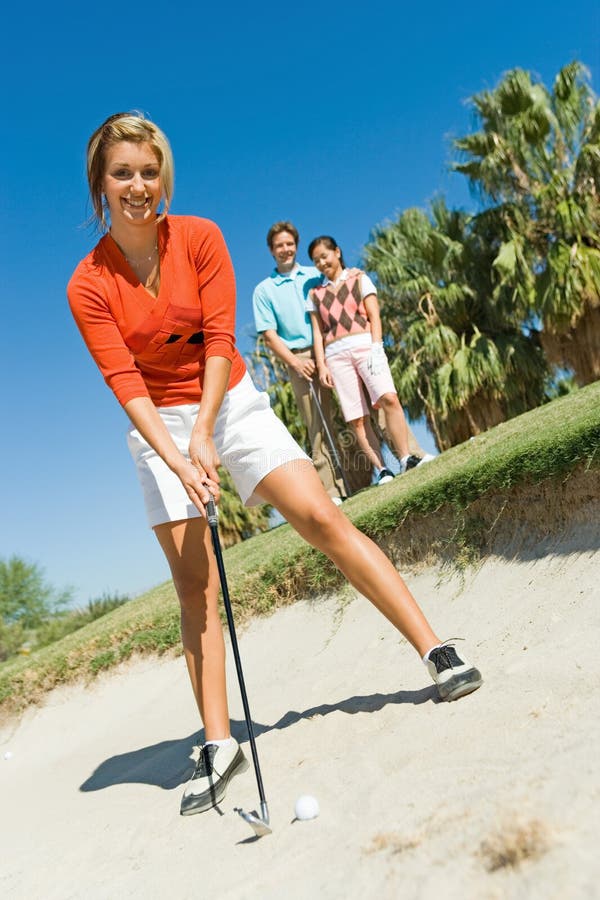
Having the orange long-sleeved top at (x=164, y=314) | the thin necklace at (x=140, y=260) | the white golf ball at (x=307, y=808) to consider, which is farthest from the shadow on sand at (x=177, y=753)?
the thin necklace at (x=140, y=260)

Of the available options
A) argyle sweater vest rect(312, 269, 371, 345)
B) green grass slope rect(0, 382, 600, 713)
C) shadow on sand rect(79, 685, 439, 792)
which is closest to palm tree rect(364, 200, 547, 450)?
argyle sweater vest rect(312, 269, 371, 345)

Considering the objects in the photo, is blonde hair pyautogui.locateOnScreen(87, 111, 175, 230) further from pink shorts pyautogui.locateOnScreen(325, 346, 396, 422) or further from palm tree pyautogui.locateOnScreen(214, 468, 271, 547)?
palm tree pyautogui.locateOnScreen(214, 468, 271, 547)

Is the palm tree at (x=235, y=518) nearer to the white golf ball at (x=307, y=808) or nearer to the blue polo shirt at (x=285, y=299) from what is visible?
the blue polo shirt at (x=285, y=299)

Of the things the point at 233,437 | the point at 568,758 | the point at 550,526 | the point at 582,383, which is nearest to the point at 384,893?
the point at 568,758

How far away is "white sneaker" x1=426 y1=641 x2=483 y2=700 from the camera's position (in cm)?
302

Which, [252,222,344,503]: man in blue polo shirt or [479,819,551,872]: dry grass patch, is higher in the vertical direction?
[252,222,344,503]: man in blue polo shirt

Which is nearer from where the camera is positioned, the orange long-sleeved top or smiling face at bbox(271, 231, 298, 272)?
the orange long-sleeved top

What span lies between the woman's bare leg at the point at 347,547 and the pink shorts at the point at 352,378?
4.08m

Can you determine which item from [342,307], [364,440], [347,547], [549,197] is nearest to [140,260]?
[347,547]

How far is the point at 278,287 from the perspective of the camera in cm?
767

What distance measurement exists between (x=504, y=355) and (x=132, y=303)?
15.4 meters

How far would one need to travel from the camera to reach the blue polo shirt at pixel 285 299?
7664 mm

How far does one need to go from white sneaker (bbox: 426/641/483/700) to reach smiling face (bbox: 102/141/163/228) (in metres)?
2.14

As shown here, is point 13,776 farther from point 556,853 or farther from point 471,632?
point 556,853
